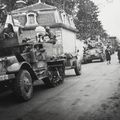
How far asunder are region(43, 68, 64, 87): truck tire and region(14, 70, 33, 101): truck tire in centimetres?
226

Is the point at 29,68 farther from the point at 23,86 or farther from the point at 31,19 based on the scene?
the point at 31,19

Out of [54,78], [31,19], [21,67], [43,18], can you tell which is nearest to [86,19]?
[31,19]

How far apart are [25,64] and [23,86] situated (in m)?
0.84

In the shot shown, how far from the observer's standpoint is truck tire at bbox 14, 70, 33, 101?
27.9ft

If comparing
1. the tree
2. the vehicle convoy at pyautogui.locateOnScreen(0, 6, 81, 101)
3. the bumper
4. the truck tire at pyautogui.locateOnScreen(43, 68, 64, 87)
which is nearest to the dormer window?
the tree

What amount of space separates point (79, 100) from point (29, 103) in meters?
1.35

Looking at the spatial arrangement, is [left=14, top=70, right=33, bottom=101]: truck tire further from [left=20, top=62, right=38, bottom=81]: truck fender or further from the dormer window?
the dormer window

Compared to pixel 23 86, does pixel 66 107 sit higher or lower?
lower

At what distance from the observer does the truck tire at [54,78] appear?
11578 millimetres

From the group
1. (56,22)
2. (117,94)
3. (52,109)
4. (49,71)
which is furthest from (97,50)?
(52,109)

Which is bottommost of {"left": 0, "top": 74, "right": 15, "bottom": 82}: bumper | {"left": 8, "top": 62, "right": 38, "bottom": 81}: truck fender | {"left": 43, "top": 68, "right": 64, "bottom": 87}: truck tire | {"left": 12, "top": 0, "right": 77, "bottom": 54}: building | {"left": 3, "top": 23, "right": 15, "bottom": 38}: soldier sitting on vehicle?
{"left": 43, "top": 68, "right": 64, "bottom": 87}: truck tire

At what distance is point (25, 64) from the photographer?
30.5ft

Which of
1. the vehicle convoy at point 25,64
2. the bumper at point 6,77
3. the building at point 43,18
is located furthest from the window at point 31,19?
the bumper at point 6,77

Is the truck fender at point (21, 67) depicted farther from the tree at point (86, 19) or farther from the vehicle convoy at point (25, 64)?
the tree at point (86, 19)
